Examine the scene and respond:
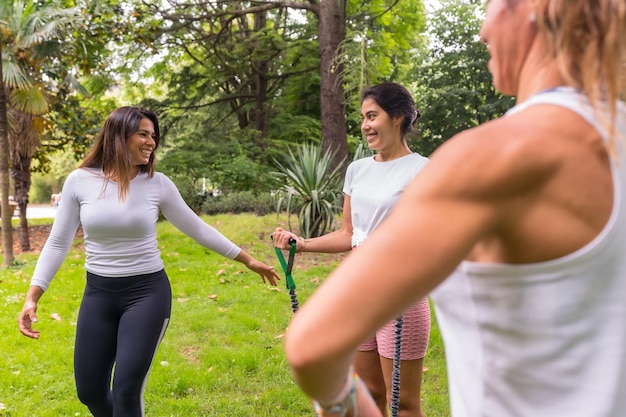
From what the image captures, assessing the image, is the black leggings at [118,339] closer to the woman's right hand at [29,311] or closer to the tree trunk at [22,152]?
the woman's right hand at [29,311]

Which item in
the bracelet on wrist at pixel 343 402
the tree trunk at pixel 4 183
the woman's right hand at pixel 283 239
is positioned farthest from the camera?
the tree trunk at pixel 4 183

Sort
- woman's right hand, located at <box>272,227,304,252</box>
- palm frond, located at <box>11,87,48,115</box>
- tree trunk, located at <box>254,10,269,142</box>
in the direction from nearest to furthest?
woman's right hand, located at <box>272,227,304,252</box>, palm frond, located at <box>11,87,48,115</box>, tree trunk, located at <box>254,10,269,142</box>

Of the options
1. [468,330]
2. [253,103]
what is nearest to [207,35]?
[253,103]

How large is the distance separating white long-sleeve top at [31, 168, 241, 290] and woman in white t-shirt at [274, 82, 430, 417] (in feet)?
3.06

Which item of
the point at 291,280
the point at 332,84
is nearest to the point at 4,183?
the point at 332,84

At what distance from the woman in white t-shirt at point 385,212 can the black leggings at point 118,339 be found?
3.00 feet

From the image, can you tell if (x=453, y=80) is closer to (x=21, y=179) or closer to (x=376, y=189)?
(x=21, y=179)

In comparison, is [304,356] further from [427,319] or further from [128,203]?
[128,203]

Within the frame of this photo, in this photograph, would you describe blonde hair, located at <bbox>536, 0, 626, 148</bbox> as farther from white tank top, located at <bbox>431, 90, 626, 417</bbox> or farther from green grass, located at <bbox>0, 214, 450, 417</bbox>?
green grass, located at <bbox>0, 214, 450, 417</bbox>

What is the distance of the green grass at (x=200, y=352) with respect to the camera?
4.27 m

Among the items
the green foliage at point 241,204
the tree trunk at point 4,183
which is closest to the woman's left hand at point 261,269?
the tree trunk at point 4,183

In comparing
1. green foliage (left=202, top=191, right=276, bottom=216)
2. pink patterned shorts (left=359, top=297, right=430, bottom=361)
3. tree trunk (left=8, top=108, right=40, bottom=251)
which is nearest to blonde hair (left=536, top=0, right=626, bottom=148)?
pink patterned shorts (left=359, top=297, right=430, bottom=361)

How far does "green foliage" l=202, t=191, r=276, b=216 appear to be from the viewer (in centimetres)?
1299

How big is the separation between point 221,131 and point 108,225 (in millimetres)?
16145
